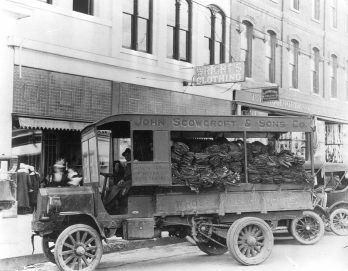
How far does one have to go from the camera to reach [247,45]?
19938 mm

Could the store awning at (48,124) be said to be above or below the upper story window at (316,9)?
below

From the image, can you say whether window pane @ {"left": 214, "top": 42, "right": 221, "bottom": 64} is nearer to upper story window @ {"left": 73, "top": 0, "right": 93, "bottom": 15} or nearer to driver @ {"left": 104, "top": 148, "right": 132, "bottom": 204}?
upper story window @ {"left": 73, "top": 0, "right": 93, "bottom": 15}

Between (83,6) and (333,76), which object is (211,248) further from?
(333,76)

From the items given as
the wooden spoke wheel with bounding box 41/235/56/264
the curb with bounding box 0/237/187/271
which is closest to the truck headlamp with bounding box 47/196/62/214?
the wooden spoke wheel with bounding box 41/235/56/264

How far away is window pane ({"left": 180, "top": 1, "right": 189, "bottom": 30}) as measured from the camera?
16.6 metres

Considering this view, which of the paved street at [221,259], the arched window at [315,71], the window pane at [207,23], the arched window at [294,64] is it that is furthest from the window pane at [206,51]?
the paved street at [221,259]

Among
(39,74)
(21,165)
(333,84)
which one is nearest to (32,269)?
(21,165)

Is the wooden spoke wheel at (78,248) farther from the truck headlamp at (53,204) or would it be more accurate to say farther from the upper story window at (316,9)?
the upper story window at (316,9)

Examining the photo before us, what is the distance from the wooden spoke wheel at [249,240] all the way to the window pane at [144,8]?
873 cm

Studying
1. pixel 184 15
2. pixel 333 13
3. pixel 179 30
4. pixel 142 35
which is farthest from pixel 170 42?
pixel 333 13

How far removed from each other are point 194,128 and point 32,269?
3.40 metres

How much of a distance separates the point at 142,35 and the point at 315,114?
11.3 m

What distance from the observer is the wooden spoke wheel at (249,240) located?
8.01 metres

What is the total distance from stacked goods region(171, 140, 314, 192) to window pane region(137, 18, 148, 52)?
23.9ft
